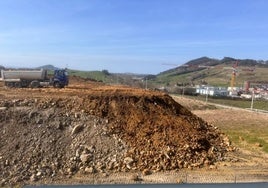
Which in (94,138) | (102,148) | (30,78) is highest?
(30,78)

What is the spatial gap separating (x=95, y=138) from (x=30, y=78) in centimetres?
1636

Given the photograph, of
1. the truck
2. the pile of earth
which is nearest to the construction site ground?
the pile of earth

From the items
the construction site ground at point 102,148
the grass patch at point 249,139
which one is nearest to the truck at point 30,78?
the construction site ground at point 102,148

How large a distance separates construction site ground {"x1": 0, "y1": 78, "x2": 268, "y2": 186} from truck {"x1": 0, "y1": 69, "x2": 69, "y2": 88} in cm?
1033

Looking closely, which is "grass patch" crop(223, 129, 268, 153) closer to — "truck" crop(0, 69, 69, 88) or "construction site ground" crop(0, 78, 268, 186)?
"construction site ground" crop(0, 78, 268, 186)

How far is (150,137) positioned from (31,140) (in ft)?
19.0

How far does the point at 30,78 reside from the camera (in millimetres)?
34781

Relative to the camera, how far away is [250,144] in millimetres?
26953

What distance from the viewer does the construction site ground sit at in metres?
17.8

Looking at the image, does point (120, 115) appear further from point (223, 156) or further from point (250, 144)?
point (250, 144)

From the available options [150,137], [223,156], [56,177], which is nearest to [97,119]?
[150,137]

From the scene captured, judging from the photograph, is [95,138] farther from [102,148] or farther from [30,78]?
[30,78]

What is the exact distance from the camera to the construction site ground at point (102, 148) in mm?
17812

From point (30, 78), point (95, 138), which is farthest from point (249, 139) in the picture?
point (30, 78)
